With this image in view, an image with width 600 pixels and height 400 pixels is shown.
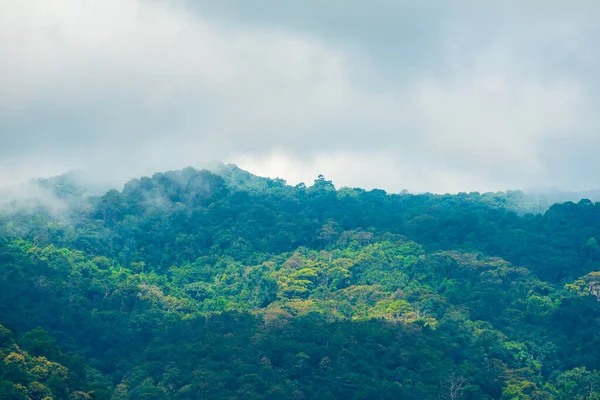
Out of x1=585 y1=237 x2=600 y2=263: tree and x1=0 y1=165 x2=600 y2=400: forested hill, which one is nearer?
x1=0 y1=165 x2=600 y2=400: forested hill

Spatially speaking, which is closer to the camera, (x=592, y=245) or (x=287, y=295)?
(x=287, y=295)

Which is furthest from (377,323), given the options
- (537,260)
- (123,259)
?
(123,259)

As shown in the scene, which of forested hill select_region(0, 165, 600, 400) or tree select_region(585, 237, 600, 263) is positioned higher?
tree select_region(585, 237, 600, 263)

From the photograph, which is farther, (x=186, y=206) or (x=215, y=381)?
(x=186, y=206)

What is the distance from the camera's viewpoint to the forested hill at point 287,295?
51031mm

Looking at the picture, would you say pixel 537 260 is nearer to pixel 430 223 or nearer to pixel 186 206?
pixel 430 223

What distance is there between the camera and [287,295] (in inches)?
2520

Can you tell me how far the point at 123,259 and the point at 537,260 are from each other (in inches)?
994

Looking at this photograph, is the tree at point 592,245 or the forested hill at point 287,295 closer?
the forested hill at point 287,295

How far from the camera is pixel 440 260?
65.6 m

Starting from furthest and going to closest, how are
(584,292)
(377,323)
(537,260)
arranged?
1. (537,260)
2. (584,292)
3. (377,323)

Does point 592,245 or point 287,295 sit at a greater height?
point 592,245

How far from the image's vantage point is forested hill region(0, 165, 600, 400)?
167 feet

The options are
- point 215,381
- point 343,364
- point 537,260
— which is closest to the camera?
point 215,381
